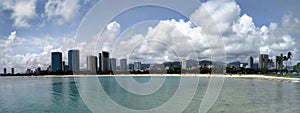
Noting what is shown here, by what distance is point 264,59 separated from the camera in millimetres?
89000

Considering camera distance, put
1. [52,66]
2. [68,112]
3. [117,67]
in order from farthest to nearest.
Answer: [52,66] → [68,112] → [117,67]

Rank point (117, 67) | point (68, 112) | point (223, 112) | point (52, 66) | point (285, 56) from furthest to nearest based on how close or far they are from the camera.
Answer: point (52, 66) → point (285, 56) → point (68, 112) → point (223, 112) → point (117, 67)

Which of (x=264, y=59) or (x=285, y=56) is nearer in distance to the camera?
(x=285, y=56)

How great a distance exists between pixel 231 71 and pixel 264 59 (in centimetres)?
1124

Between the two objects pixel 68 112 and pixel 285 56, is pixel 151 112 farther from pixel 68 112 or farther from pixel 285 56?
pixel 285 56

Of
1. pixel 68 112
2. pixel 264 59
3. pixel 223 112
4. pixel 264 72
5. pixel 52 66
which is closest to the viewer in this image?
pixel 223 112

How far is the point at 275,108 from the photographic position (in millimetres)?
16062

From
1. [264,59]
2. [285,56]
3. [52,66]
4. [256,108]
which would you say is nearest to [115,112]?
[256,108]

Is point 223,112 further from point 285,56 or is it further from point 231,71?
point 231,71

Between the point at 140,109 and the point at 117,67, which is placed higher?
the point at 117,67

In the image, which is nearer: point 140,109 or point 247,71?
point 140,109

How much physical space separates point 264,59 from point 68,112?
84.6 metres

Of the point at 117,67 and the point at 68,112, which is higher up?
the point at 117,67

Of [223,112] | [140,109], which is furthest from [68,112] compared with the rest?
[223,112]
